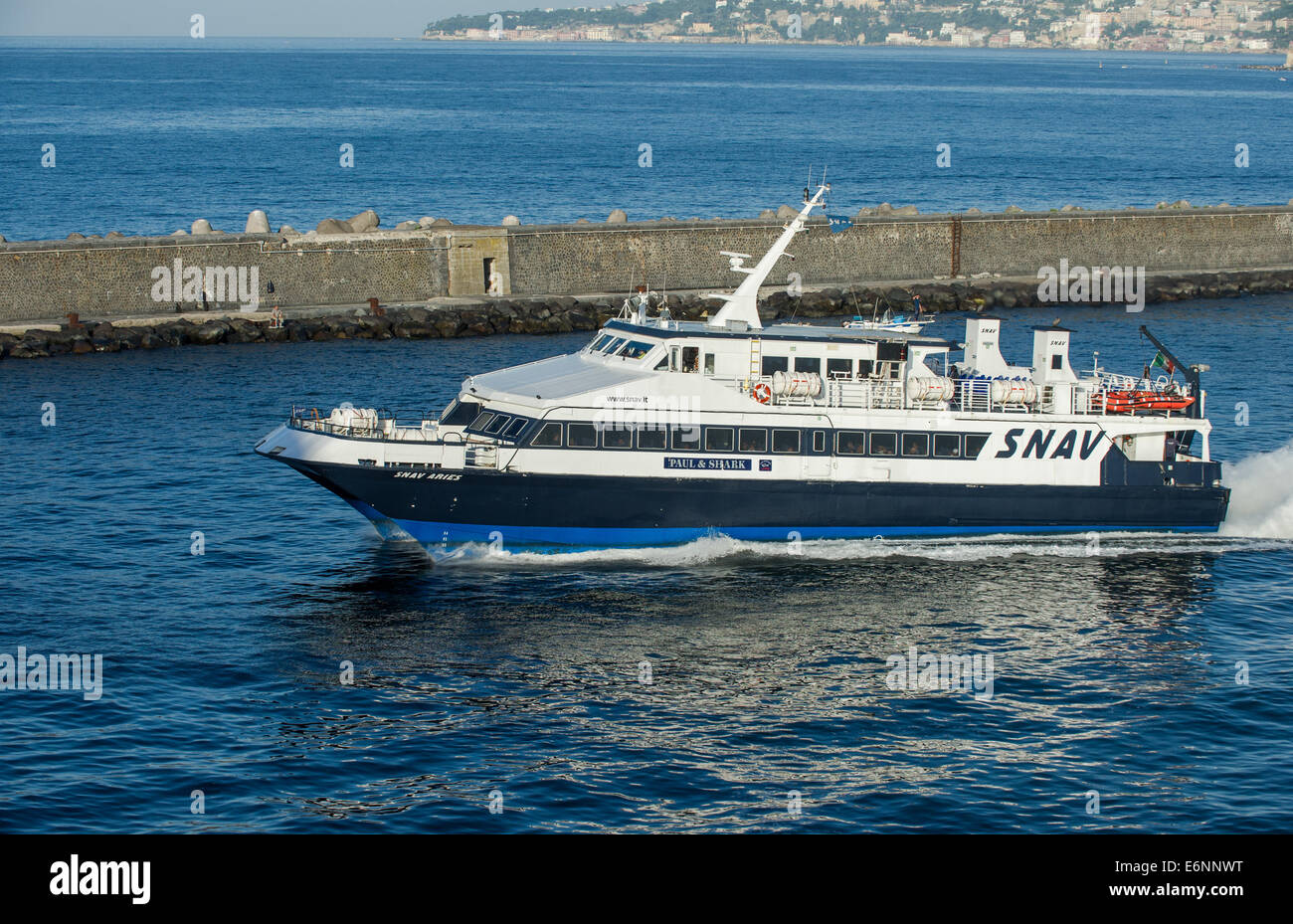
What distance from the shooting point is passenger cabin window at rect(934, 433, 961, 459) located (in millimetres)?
33344

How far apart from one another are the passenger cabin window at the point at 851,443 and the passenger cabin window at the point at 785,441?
0.98 m

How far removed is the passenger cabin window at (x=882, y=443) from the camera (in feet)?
108

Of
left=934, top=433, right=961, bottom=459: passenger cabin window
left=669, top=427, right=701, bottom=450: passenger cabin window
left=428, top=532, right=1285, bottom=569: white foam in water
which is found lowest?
left=428, top=532, right=1285, bottom=569: white foam in water

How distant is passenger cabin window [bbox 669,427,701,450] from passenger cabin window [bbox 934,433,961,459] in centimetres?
537

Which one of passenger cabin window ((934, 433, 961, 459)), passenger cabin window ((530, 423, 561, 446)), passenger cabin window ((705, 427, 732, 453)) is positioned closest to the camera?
passenger cabin window ((530, 423, 561, 446))

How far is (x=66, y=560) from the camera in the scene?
31.8 m

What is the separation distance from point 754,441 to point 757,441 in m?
0.07

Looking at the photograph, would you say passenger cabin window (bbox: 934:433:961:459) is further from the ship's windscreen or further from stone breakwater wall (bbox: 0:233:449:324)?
stone breakwater wall (bbox: 0:233:449:324)

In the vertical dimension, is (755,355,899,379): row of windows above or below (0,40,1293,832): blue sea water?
above

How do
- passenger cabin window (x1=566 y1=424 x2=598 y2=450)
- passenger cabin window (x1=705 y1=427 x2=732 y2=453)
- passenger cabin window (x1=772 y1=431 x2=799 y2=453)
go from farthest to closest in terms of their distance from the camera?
passenger cabin window (x1=772 y1=431 x2=799 y2=453) → passenger cabin window (x1=705 y1=427 x2=732 y2=453) → passenger cabin window (x1=566 y1=424 x2=598 y2=450)

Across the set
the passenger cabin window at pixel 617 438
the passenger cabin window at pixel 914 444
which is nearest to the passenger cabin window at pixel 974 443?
the passenger cabin window at pixel 914 444

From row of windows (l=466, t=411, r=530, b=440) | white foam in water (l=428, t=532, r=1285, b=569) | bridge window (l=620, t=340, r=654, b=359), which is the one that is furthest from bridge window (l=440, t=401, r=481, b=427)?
bridge window (l=620, t=340, r=654, b=359)

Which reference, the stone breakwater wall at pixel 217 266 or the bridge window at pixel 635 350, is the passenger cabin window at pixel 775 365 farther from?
the stone breakwater wall at pixel 217 266
